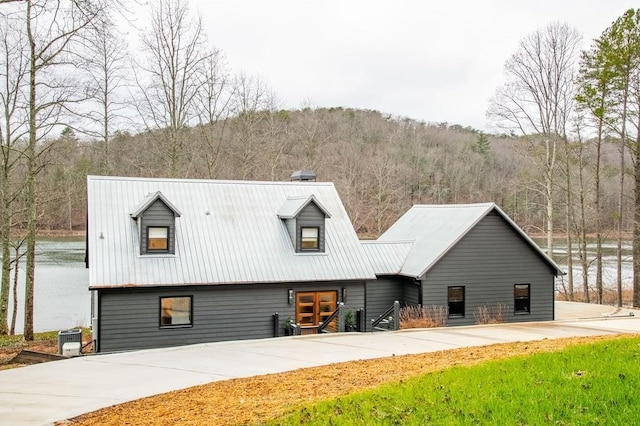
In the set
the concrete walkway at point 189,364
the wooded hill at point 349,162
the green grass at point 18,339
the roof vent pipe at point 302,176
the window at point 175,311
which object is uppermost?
the wooded hill at point 349,162

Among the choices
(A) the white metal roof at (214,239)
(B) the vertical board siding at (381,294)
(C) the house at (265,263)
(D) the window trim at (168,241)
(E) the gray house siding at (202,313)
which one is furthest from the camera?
(B) the vertical board siding at (381,294)

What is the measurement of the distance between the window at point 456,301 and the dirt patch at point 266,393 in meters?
9.63

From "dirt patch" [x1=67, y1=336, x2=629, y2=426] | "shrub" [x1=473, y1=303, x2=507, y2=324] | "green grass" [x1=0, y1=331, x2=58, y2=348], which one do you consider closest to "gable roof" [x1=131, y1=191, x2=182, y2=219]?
"green grass" [x1=0, y1=331, x2=58, y2=348]

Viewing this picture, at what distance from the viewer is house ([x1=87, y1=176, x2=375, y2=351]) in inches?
679

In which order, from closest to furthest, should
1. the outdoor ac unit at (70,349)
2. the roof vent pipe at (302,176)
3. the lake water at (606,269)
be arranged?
the outdoor ac unit at (70,349)
the roof vent pipe at (302,176)
the lake water at (606,269)

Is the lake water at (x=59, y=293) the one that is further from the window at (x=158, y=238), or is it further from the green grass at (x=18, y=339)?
the window at (x=158, y=238)

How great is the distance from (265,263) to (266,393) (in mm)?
10183

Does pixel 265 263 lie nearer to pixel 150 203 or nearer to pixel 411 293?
pixel 150 203

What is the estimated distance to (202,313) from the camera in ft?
59.3

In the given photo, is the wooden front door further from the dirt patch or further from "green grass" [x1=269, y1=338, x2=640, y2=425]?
"green grass" [x1=269, y1=338, x2=640, y2=425]

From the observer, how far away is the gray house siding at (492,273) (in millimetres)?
21500

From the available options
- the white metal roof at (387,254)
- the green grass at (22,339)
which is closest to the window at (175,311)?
the green grass at (22,339)

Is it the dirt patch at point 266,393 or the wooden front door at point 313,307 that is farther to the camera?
the wooden front door at point 313,307

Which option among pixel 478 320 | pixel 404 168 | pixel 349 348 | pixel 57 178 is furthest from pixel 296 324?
pixel 404 168
